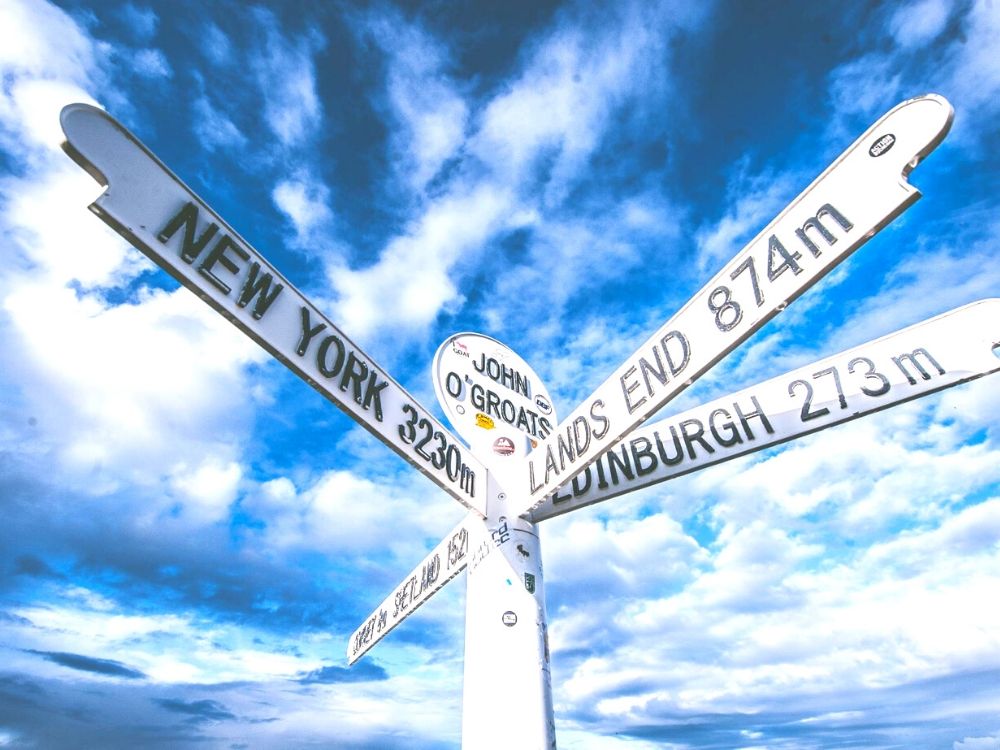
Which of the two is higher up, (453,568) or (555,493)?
(555,493)

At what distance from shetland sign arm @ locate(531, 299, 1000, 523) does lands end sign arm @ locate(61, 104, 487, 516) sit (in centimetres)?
134

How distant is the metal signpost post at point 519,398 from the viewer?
2.65 meters

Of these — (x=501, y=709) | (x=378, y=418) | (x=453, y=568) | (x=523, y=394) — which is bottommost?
(x=501, y=709)

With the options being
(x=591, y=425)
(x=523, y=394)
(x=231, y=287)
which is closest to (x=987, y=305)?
(x=591, y=425)

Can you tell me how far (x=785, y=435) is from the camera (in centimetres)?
407

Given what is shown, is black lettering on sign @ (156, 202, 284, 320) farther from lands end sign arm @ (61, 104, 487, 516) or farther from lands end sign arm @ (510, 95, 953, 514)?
lands end sign arm @ (510, 95, 953, 514)

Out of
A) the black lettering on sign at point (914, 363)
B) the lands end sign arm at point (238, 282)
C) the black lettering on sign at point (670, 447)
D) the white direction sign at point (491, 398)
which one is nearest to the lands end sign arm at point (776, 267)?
the black lettering on sign at point (670, 447)

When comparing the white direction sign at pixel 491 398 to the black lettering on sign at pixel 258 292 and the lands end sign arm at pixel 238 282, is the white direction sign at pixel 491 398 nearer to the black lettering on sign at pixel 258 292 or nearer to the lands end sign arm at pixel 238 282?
the lands end sign arm at pixel 238 282

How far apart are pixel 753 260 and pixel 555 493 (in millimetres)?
2552

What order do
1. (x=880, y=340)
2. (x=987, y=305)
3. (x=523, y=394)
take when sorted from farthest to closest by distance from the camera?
(x=523, y=394), (x=880, y=340), (x=987, y=305)

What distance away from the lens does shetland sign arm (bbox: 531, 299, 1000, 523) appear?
3.75 metres

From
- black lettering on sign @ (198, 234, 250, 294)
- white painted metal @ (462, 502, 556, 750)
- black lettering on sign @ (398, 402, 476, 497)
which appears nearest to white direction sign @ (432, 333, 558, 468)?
black lettering on sign @ (398, 402, 476, 497)

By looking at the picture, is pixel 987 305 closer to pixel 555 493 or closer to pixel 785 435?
pixel 785 435

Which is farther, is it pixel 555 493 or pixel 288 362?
pixel 555 493
